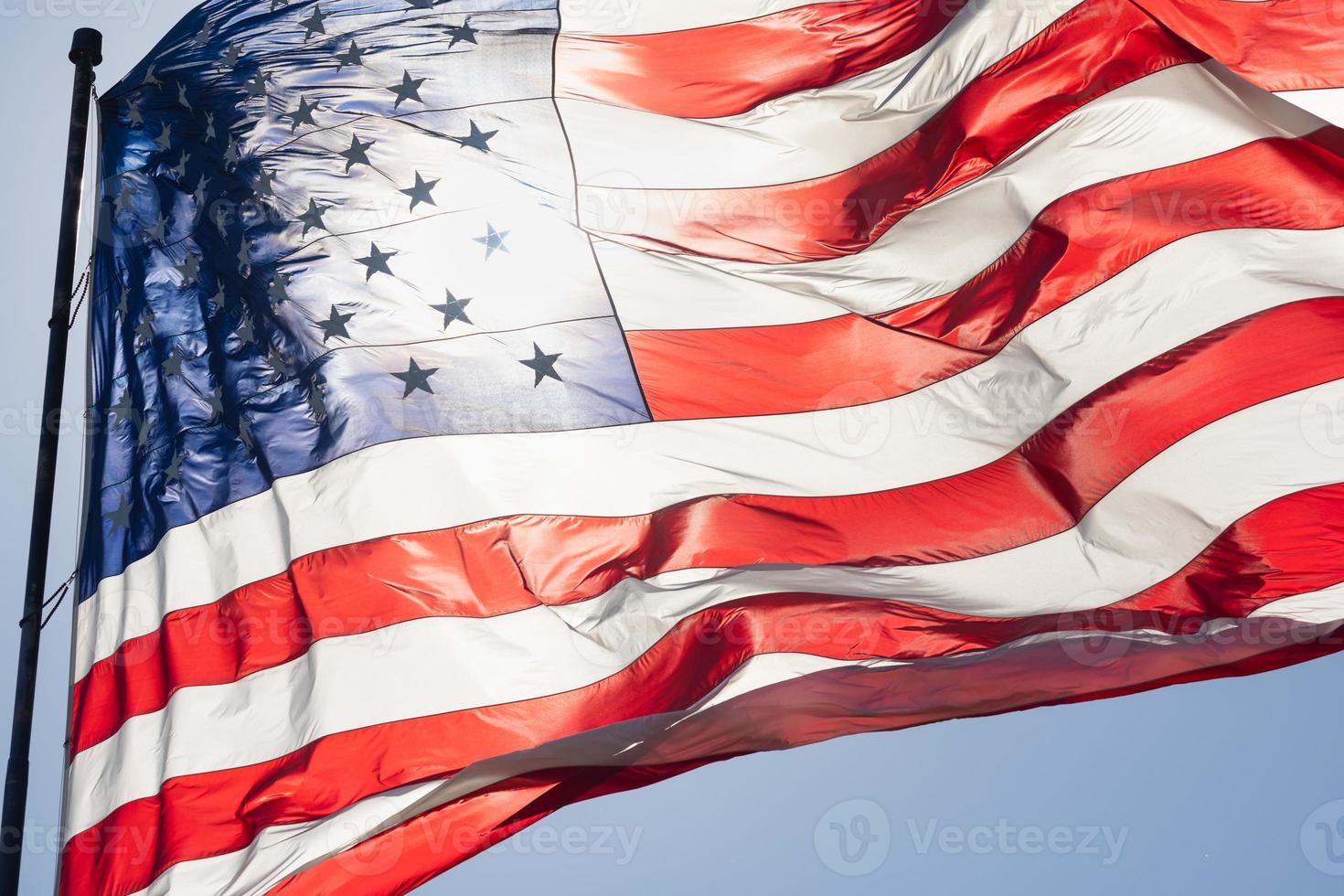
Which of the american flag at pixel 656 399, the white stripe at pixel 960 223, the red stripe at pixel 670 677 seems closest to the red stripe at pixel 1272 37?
the american flag at pixel 656 399

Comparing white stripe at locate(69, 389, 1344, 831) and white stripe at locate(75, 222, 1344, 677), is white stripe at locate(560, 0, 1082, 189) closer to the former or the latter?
white stripe at locate(75, 222, 1344, 677)

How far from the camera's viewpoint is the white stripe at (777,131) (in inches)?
269

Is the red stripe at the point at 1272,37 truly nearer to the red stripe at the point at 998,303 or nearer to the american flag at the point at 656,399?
the american flag at the point at 656,399

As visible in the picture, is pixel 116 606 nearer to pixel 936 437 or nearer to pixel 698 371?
pixel 698 371

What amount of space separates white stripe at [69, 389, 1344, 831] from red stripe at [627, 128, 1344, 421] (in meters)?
0.84

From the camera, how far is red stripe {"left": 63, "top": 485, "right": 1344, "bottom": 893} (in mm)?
5844

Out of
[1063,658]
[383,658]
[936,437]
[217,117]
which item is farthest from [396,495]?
[1063,658]

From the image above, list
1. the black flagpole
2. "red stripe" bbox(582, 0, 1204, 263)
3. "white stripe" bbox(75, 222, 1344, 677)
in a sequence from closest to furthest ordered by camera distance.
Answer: the black flagpole, "white stripe" bbox(75, 222, 1344, 677), "red stripe" bbox(582, 0, 1204, 263)

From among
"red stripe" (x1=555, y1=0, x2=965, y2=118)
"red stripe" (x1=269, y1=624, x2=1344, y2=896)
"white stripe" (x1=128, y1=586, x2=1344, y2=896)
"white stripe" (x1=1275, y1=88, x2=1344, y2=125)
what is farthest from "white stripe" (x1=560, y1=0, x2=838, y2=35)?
"red stripe" (x1=269, y1=624, x2=1344, y2=896)

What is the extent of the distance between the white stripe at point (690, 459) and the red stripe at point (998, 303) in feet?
0.29

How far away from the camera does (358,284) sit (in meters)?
6.52

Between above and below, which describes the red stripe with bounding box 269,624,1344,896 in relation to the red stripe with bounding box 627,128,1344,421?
below

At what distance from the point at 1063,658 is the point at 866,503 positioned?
111cm

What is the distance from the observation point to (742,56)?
707cm
